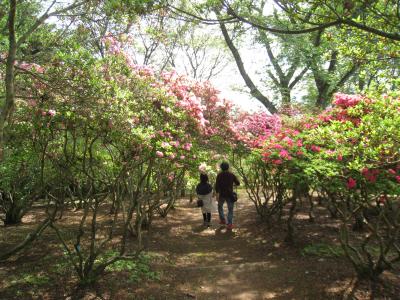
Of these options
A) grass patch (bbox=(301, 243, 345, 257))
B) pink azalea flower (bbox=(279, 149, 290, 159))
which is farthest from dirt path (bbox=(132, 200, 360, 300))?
pink azalea flower (bbox=(279, 149, 290, 159))

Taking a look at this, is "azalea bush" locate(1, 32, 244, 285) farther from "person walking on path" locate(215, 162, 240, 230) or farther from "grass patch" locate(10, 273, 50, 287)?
"person walking on path" locate(215, 162, 240, 230)

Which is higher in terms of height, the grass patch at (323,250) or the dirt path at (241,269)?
the grass patch at (323,250)

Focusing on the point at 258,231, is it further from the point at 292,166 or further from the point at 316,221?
the point at 292,166

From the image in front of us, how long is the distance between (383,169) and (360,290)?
1913 mm

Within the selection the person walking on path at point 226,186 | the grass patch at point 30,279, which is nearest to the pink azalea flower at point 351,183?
the person walking on path at point 226,186

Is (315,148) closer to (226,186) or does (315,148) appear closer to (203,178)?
(226,186)

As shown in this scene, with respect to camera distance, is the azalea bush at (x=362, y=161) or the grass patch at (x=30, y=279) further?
the grass patch at (x=30, y=279)

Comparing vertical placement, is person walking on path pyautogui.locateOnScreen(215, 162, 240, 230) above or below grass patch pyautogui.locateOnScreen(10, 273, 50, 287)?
above

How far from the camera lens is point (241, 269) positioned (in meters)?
6.32

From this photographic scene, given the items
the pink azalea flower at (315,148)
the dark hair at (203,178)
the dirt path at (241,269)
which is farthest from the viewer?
the dark hair at (203,178)

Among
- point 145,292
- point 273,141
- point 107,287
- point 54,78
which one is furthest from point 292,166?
point 54,78

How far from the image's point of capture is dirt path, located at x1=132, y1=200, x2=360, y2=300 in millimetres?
5363

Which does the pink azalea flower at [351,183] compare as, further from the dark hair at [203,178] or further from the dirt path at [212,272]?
the dark hair at [203,178]

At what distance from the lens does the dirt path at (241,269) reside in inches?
211
